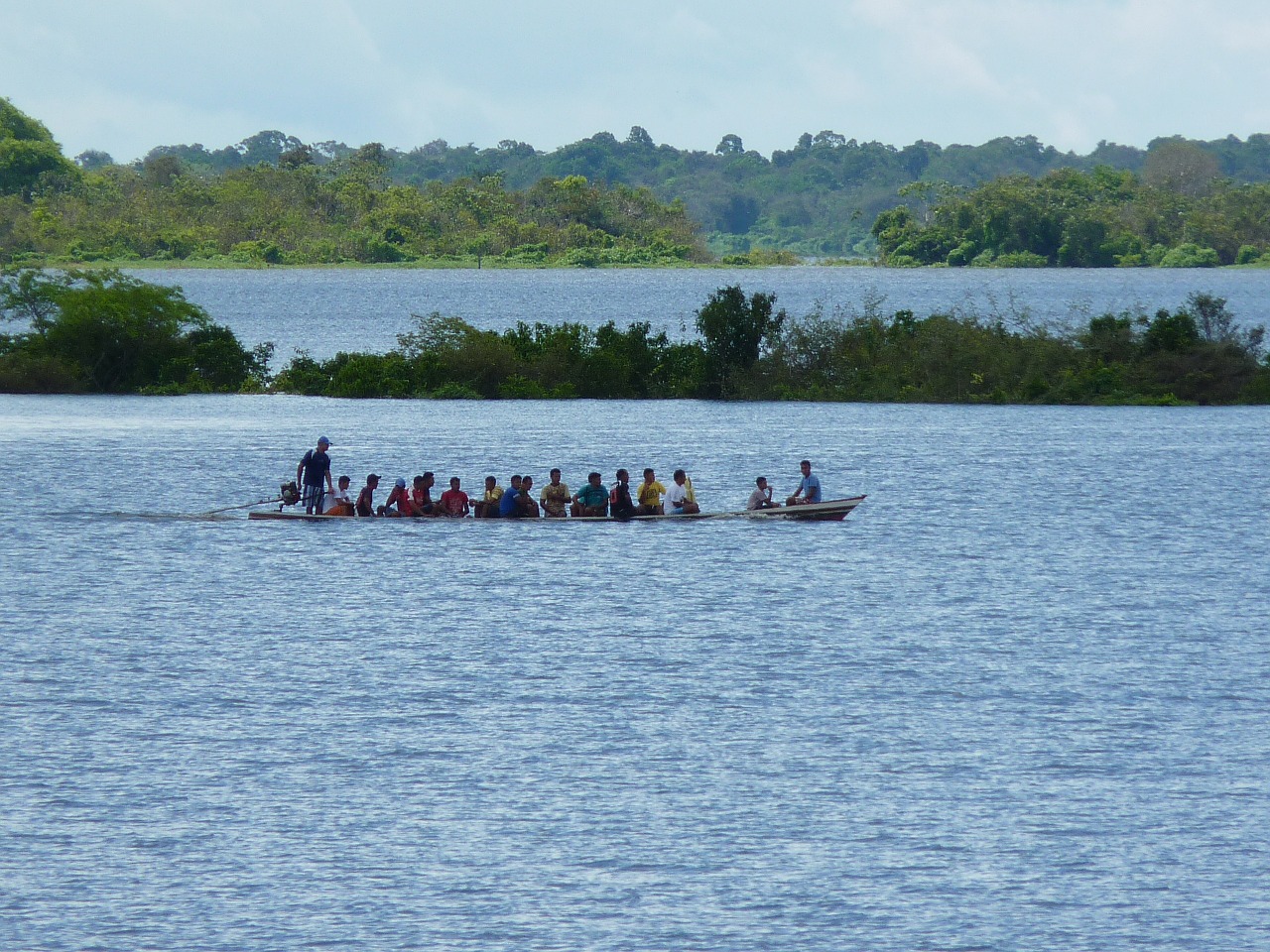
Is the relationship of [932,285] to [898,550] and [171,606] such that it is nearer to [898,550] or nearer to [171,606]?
[898,550]

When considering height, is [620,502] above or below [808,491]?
below

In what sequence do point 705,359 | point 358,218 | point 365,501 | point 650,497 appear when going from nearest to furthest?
point 365,501
point 650,497
point 705,359
point 358,218

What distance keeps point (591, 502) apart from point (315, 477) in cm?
631

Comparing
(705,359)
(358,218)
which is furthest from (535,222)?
(705,359)

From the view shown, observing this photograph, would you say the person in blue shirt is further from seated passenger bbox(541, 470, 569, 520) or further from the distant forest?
the distant forest

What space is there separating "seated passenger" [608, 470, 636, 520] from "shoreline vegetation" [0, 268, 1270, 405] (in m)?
26.1

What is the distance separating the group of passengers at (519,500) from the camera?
4081 cm

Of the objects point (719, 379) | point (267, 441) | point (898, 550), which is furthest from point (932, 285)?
point (898, 550)

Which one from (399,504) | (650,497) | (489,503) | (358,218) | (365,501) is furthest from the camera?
(358,218)

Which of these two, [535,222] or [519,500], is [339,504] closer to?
[519,500]

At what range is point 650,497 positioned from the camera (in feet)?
136

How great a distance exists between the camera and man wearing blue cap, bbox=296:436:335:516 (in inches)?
1583

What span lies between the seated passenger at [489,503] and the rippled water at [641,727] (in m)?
0.91

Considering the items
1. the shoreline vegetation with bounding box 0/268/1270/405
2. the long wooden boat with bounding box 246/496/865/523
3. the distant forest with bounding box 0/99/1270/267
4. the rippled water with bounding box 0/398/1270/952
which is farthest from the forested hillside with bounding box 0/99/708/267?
the long wooden boat with bounding box 246/496/865/523
